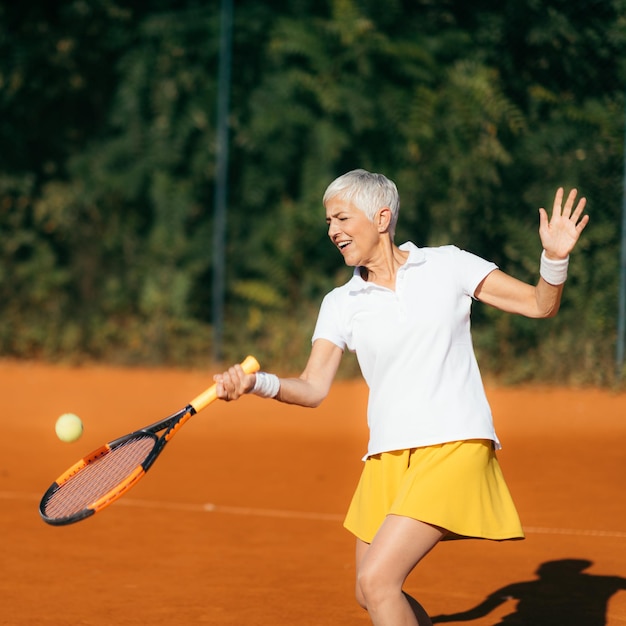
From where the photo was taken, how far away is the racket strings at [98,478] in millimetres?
3709

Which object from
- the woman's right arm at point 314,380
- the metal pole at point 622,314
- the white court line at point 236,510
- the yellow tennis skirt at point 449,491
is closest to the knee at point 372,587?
the yellow tennis skirt at point 449,491

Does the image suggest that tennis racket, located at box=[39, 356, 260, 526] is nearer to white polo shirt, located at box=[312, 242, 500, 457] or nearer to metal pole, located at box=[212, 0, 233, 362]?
white polo shirt, located at box=[312, 242, 500, 457]

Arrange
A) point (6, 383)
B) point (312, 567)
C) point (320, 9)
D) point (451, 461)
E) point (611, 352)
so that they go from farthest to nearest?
point (320, 9) < point (6, 383) < point (611, 352) < point (312, 567) < point (451, 461)

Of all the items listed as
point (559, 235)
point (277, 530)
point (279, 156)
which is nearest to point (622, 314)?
point (279, 156)

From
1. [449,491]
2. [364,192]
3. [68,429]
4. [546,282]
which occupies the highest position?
[364,192]

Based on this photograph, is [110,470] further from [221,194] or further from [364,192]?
[221,194]

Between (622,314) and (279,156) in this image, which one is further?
(279,156)

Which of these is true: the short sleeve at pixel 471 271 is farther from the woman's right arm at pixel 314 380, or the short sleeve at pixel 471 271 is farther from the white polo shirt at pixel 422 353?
the woman's right arm at pixel 314 380

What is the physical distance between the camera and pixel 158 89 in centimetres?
1385

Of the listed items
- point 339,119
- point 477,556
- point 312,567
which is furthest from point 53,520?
point 339,119

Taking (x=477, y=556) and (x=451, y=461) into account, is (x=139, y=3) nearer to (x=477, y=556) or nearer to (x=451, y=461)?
(x=477, y=556)

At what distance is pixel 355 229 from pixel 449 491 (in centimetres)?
79

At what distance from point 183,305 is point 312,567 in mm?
7540

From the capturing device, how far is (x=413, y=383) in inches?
137
